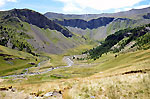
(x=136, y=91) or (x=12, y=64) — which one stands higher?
(x=136, y=91)

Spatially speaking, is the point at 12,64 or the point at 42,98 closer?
the point at 42,98

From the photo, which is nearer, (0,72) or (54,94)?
(54,94)

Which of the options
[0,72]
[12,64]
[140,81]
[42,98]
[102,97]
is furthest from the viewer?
[12,64]

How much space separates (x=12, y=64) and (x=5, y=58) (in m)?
12.9

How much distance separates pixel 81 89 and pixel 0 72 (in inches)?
6297

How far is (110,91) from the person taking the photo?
57.3 ft

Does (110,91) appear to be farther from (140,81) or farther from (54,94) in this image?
(54,94)

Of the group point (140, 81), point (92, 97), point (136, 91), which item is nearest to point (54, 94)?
point (92, 97)

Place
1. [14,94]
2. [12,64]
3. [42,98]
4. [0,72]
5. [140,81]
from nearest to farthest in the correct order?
[42,98] < [140,81] < [14,94] < [0,72] < [12,64]

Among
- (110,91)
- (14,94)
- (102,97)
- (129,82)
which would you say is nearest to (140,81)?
(129,82)

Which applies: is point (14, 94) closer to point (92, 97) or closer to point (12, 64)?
point (92, 97)

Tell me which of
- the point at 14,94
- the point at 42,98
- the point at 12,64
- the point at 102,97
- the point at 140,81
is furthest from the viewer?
the point at 12,64

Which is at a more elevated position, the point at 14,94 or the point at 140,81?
the point at 140,81

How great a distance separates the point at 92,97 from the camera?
1694cm
